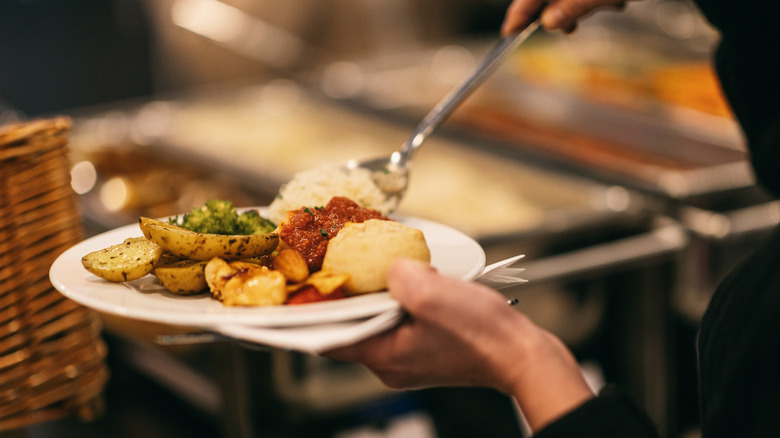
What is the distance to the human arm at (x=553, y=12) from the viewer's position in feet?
5.27

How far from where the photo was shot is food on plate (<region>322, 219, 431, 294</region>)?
98 centimetres

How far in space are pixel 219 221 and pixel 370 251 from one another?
0.27 metres

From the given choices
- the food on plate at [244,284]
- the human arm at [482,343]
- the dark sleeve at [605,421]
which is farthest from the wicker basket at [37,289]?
the dark sleeve at [605,421]

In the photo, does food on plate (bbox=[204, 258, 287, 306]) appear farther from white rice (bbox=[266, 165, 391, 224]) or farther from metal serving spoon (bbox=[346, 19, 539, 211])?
metal serving spoon (bbox=[346, 19, 539, 211])

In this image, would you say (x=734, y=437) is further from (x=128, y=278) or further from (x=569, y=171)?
(x=569, y=171)

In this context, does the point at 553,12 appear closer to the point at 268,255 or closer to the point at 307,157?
the point at 268,255

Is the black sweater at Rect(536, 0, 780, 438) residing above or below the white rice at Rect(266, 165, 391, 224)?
below

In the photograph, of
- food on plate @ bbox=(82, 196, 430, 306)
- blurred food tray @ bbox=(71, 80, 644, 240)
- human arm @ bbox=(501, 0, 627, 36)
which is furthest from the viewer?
Result: blurred food tray @ bbox=(71, 80, 644, 240)

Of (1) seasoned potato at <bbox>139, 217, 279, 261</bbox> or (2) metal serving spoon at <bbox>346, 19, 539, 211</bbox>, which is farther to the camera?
(2) metal serving spoon at <bbox>346, 19, 539, 211</bbox>

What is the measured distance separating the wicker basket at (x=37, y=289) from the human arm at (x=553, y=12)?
0.94 m

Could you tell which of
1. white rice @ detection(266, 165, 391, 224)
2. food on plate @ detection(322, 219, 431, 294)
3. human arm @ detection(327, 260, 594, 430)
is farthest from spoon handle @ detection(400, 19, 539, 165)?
human arm @ detection(327, 260, 594, 430)

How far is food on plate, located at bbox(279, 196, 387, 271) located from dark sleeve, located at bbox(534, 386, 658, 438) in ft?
1.29

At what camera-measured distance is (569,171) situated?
120 inches

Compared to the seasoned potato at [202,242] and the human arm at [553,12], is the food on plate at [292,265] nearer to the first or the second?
the seasoned potato at [202,242]
